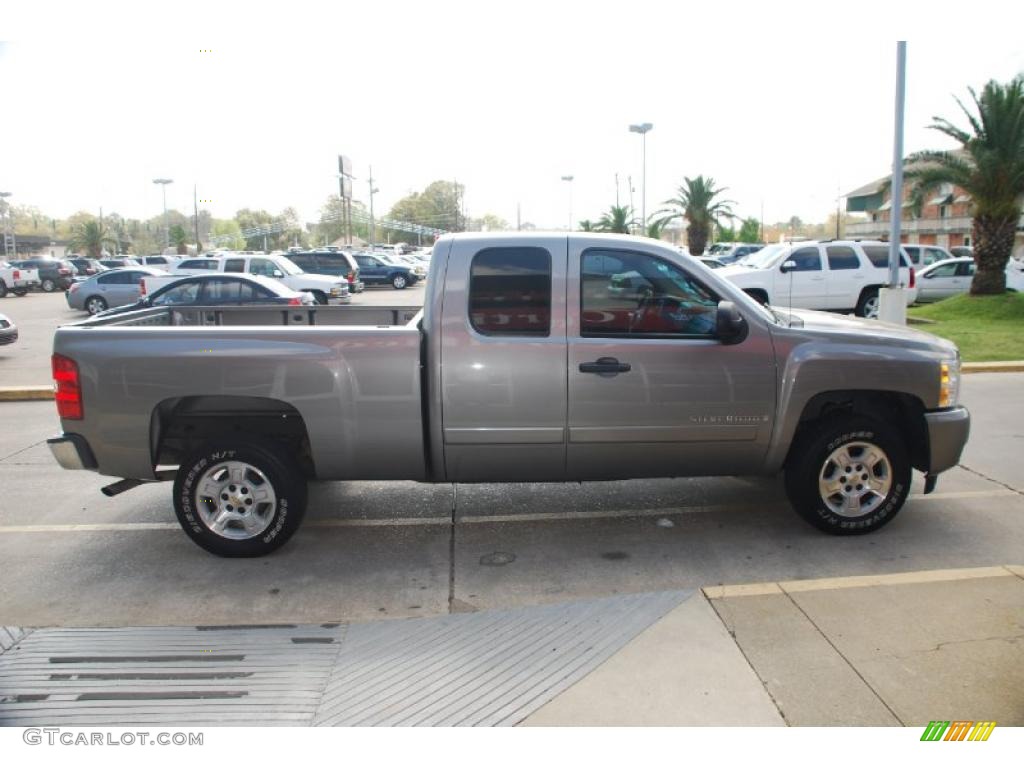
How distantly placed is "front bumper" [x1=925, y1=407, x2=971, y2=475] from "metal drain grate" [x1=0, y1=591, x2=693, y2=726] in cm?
204

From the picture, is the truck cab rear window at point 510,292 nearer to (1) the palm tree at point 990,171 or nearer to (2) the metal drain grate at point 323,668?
(2) the metal drain grate at point 323,668

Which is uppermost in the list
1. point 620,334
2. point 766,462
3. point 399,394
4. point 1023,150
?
point 1023,150

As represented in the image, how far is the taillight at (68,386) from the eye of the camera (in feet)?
15.1

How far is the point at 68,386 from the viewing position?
4.63 m

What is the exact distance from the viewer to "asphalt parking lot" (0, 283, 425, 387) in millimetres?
12234

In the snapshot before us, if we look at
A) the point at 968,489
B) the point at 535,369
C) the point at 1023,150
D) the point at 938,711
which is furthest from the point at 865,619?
the point at 1023,150

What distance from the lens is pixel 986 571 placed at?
4359 millimetres

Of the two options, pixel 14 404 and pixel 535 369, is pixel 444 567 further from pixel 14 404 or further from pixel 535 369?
pixel 14 404

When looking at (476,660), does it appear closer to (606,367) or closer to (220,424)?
(606,367)

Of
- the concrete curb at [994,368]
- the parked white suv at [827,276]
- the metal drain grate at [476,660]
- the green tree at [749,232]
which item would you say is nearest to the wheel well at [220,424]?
the metal drain grate at [476,660]

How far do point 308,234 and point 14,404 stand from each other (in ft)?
396

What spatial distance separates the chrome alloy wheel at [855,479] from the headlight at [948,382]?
21.0 inches

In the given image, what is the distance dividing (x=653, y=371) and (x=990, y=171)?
16.2 meters

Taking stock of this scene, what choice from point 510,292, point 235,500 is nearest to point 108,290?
point 235,500
